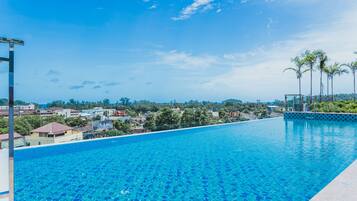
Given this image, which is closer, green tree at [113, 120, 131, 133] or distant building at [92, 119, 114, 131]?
distant building at [92, 119, 114, 131]

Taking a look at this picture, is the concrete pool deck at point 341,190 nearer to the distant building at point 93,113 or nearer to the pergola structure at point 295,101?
the distant building at point 93,113

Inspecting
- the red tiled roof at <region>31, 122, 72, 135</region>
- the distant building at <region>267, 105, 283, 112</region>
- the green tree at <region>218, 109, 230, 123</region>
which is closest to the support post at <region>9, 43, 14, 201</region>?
the red tiled roof at <region>31, 122, 72, 135</region>

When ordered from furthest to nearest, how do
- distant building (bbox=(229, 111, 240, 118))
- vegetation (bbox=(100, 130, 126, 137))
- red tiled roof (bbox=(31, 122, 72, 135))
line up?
distant building (bbox=(229, 111, 240, 118))
vegetation (bbox=(100, 130, 126, 137))
red tiled roof (bbox=(31, 122, 72, 135))

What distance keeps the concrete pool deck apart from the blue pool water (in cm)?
72

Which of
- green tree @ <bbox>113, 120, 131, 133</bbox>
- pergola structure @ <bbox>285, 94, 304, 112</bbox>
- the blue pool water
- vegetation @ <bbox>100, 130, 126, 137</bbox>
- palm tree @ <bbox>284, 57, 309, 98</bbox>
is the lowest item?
the blue pool water

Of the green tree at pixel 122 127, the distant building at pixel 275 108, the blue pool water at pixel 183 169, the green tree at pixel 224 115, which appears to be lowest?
the blue pool water at pixel 183 169

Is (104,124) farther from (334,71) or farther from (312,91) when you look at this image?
(334,71)

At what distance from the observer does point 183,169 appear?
614 centimetres

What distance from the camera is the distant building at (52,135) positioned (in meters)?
8.41

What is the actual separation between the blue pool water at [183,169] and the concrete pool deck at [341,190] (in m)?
0.72

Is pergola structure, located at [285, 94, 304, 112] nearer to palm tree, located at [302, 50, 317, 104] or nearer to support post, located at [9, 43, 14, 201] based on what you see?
palm tree, located at [302, 50, 317, 104]

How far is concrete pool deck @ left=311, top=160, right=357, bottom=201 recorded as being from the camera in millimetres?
3049

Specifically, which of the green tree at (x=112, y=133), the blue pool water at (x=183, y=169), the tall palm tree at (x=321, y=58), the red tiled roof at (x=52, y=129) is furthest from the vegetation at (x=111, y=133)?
the tall palm tree at (x=321, y=58)

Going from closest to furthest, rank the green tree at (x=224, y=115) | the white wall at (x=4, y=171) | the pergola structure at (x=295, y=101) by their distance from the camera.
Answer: the white wall at (x=4, y=171)
the green tree at (x=224, y=115)
the pergola structure at (x=295, y=101)
